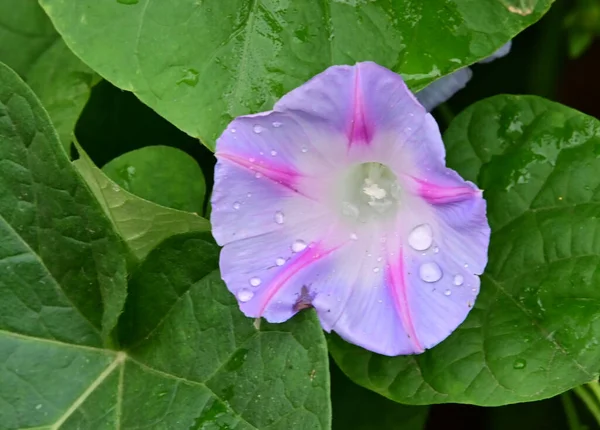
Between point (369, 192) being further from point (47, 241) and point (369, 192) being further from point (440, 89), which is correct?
point (47, 241)

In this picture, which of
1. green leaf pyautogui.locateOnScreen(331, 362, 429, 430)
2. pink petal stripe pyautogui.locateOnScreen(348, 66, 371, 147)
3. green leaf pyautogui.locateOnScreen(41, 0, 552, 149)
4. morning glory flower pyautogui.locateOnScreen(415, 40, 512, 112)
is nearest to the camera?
pink petal stripe pyautogui.locateOnScreen(348, 66, 371, 147)

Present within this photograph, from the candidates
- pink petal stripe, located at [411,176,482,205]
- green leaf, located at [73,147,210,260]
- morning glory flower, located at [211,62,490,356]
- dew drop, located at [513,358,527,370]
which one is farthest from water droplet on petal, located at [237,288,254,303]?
dew drop, located at [513,358,527,370]

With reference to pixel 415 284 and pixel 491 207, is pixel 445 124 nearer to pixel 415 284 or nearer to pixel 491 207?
pixel 491 207

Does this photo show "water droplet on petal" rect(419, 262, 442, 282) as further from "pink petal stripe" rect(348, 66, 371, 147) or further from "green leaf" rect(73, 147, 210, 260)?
"green leaf" rect(73, 147, 210, 260)

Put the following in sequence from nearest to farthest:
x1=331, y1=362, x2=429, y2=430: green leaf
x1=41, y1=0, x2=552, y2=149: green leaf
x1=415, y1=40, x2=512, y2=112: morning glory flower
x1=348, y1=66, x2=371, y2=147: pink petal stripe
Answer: x1=348, y1=66, x2=371, y2=147: pink petal stripe → x1=41, y1=0, x2=552, y2=149: green leaf → x1=415, y1=40, x2=512, y2=112: morning glory flower → x1=331, y1=362, x2=429, y2=430: green leaf

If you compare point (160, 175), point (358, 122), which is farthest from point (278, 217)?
point (160, 175)

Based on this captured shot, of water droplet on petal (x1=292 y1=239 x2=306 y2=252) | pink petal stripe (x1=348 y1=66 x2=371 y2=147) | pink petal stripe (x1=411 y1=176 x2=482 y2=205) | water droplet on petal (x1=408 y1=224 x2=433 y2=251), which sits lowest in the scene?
water droplet on petal (x1=292 y1=239 x2=306 y2=252)
